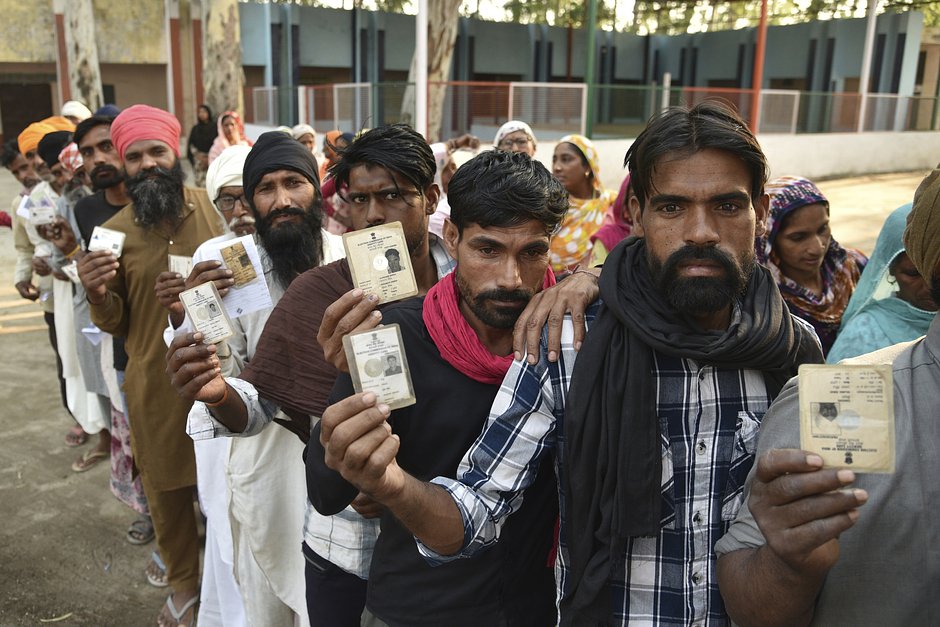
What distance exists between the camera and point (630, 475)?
1.54m

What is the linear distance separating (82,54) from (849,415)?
1597 cm

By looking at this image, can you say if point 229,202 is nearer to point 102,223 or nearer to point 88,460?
point 102,223

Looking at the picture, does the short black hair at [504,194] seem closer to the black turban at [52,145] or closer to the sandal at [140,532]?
the sandal at [140,532]

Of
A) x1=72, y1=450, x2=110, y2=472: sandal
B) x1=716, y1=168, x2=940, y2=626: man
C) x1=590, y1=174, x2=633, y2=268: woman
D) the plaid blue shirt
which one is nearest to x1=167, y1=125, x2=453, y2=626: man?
the plaid blue shirt

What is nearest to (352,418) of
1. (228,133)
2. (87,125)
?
(87,125)

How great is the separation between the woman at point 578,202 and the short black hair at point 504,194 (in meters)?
2.79

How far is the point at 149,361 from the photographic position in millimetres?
3607

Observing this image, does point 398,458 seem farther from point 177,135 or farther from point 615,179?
point 615,179

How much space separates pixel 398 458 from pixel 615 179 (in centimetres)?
1578

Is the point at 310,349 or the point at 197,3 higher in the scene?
the point at 197,3

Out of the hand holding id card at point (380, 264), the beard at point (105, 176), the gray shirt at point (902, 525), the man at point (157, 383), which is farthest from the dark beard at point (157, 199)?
the gray shirt at point (902, 525)

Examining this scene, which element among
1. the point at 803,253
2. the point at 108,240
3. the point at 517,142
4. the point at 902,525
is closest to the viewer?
the point at 902,525

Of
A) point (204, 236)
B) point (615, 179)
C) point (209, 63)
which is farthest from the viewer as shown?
point (615, 179)

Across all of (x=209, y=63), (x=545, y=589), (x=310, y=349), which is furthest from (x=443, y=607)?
(x=209, y=63)
